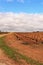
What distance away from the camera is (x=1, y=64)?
18281mm

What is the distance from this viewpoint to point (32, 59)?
805 inches

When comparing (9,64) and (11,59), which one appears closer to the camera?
(9,64)

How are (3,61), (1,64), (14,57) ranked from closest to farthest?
1. (1,64)
2. (3,61)
3. (14,57)

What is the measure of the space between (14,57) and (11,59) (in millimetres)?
833

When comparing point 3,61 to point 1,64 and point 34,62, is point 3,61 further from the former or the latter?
point 34,62

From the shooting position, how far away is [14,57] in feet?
70.3

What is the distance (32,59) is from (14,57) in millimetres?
2046

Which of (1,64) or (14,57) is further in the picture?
(14,57)

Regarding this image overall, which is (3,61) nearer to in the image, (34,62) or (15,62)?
(15,62)

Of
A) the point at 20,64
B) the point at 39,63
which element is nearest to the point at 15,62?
the point at 20,64

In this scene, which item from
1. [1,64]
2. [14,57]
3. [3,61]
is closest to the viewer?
[1,64]

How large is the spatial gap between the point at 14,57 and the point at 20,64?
297 centimetres

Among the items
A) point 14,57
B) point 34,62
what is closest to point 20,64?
point 34,62

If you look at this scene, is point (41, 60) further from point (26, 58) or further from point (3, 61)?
point (3, 61)
